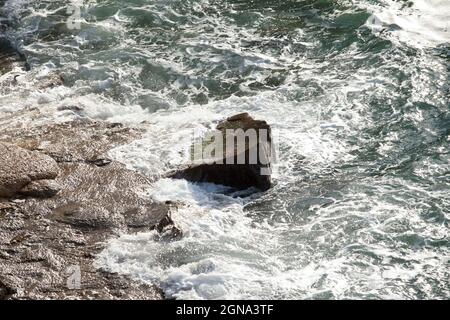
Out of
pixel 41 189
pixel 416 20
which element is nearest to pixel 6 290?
pixel 41 189

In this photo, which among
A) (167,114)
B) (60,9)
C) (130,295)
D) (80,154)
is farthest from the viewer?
(60,9)

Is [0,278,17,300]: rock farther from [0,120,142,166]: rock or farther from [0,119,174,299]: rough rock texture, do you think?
[0,120,142,166]: rock

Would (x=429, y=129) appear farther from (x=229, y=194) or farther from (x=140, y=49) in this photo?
(x=140, y=49)

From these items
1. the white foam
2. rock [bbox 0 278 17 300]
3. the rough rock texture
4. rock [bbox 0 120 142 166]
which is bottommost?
rock [bbox 0 278 17 300]

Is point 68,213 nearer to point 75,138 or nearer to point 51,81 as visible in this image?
point 75,138

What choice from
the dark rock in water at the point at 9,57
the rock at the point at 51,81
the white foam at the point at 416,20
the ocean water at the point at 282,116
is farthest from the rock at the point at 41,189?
the white foam at the point at 416,20

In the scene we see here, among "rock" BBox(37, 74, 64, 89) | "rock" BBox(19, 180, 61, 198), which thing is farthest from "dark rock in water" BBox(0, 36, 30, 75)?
"rock" BBox(19, 180, 61, 198)

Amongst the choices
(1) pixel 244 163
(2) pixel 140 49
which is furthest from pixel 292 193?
(2) pixel 140 49

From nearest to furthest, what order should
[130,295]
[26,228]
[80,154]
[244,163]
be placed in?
[130,295] → [26,228] → [244,163] → [80,154]
